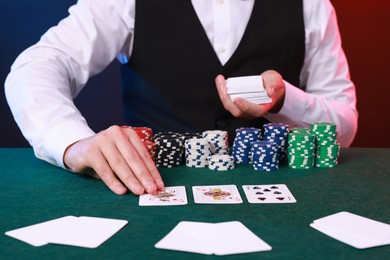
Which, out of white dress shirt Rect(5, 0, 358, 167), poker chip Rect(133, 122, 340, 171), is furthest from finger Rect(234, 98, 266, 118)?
white dress shirt Rect(5, 0, 358, 167)

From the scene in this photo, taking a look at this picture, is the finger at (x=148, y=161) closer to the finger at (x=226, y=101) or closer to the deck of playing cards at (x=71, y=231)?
the deck of playing cards at (x=71, y=231)

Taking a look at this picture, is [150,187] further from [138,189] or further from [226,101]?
[226,101]

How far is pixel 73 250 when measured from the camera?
1.17 metres

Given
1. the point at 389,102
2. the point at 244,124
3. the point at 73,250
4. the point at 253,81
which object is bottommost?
the point at 389,102

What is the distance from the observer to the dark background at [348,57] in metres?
3.88

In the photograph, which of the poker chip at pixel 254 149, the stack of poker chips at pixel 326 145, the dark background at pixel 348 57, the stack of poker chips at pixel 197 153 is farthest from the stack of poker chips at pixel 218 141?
the dark background at pixel 348 57

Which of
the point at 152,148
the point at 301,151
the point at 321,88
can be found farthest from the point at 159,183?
the point at 321,88

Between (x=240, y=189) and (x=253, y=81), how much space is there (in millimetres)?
698

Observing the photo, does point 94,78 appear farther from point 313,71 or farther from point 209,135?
point 209,135

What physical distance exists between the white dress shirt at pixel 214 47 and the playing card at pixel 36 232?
0.95 meters

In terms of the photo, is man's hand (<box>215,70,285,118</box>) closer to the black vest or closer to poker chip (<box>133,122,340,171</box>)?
poker chip (<box>133,122,340,171</box>)

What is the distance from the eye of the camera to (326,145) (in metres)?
1.97

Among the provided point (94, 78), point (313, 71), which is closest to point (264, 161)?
point (313, 71)

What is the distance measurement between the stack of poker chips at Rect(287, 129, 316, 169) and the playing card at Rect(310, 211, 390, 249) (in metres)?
0.54
